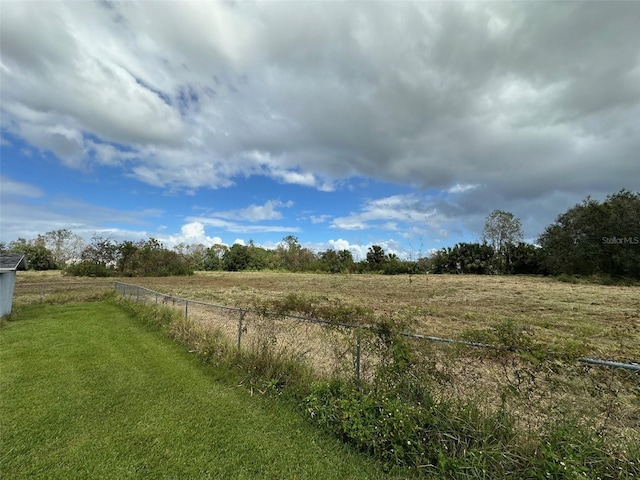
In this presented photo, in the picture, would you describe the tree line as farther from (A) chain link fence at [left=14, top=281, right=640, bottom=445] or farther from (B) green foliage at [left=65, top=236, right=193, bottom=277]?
(A) chain link fence at [left=14, top=281, right=640, bottom=445]

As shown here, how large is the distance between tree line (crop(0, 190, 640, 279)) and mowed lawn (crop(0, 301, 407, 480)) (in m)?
35.5

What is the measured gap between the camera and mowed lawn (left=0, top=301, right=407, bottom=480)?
9.60 feet

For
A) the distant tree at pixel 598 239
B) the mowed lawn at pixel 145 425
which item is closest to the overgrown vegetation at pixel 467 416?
the mowed lawn at pixel 145 425

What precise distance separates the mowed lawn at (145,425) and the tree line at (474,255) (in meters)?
35.5

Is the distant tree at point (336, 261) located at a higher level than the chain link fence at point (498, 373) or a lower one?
higher

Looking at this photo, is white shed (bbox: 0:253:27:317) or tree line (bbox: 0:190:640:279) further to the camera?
tree line (bbox: 0:190:640:279)

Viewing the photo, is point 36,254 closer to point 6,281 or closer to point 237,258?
point 237,258

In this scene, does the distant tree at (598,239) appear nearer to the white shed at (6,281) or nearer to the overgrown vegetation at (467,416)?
the overgrown vegetation at (467,416)

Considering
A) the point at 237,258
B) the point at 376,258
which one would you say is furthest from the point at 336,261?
the point at 237,258

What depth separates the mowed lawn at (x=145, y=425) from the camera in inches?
115

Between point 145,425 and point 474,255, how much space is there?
4477cm

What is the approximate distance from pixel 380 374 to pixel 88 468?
322 centimetres

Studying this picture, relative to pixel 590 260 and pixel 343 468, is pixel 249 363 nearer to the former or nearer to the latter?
pixel 343 468

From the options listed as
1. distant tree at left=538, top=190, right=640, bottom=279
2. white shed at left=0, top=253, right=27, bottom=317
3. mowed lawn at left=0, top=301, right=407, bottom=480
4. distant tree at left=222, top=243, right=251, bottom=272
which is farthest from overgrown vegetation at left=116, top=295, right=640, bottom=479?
distant tree at left=222, top=243, right=251, bottom=272
